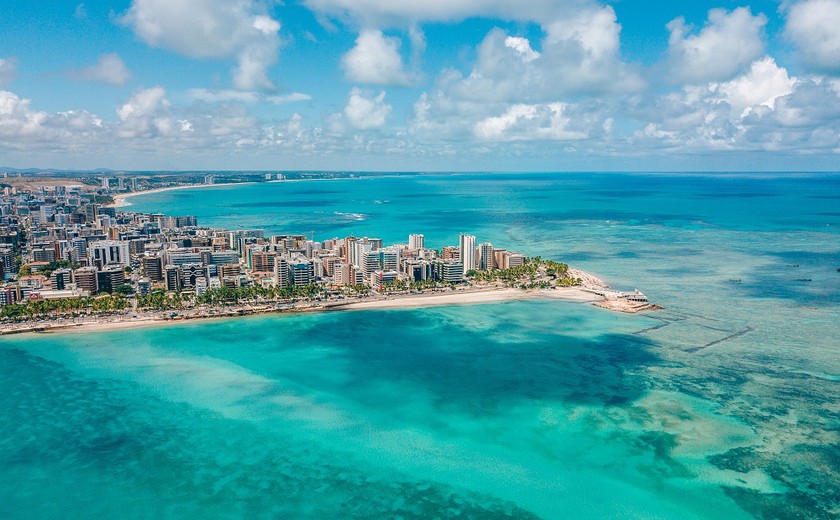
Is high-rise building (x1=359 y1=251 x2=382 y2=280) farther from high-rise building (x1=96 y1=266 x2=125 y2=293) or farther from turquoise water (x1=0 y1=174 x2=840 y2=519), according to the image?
high-rise building (x1=96 y1=266 x2=125 y2=293)

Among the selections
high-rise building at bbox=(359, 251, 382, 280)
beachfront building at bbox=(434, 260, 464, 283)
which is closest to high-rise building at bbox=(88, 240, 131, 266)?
high-rise building at bbox=(359, 251, 382, 280)

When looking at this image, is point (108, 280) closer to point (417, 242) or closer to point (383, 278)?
point (383, 278)

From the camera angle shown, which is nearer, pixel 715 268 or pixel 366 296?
pixel 366 296

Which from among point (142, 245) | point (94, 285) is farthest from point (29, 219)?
point (94, 285)

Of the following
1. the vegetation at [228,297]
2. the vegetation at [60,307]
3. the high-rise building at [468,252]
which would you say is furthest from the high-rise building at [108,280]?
the high-rise building at [468,252]

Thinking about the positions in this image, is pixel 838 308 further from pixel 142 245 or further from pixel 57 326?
pixel 142 245

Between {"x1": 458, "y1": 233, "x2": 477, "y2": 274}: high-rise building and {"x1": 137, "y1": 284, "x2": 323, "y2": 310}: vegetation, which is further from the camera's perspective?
{"x1": 458, "y1": 233, "x2": 477, "y2": 274}: high-rise building

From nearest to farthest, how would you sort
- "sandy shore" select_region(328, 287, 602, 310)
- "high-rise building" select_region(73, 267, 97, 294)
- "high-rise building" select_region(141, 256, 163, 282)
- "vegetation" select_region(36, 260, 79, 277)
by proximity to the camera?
"sandy shore" select_region(328, 287, 602, 310), "high-rise building" select_region(73, 267, 97, 294), "high-rise building" select_region(141, 256, 163, 282), "vegetation" select_region(36, 260, 79, 277)
